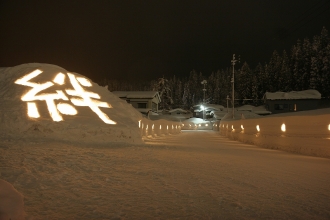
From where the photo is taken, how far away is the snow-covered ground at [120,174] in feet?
14.6

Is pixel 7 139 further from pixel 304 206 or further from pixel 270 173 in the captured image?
pixel 304 206

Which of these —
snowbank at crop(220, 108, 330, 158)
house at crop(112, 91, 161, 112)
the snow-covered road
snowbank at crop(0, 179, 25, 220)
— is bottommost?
the snow-covered road

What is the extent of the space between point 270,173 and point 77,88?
12651mm

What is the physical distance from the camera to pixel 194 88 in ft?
425

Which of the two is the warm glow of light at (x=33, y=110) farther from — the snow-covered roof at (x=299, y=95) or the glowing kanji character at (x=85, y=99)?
the snow-covered roof at (x=299, y=95)

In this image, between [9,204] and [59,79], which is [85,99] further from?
[9,204]

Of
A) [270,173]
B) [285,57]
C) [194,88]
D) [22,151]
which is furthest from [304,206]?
[194,88]

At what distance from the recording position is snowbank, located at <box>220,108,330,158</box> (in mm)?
11367

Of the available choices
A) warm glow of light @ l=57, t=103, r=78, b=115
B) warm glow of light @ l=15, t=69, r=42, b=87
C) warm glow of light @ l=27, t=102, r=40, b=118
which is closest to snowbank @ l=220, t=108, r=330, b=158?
warm glow of light @ l=57, t=103, r=78, b=115

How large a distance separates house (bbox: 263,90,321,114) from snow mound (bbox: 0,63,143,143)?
5159cm

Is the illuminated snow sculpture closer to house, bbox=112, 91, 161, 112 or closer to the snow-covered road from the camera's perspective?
the snow-covered road

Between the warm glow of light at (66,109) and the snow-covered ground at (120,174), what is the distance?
0.05m

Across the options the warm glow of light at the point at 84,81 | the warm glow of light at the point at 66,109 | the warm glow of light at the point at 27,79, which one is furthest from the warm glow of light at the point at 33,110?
the warm glow of light at the point at 84,81

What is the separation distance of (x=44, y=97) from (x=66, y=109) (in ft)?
4.71
